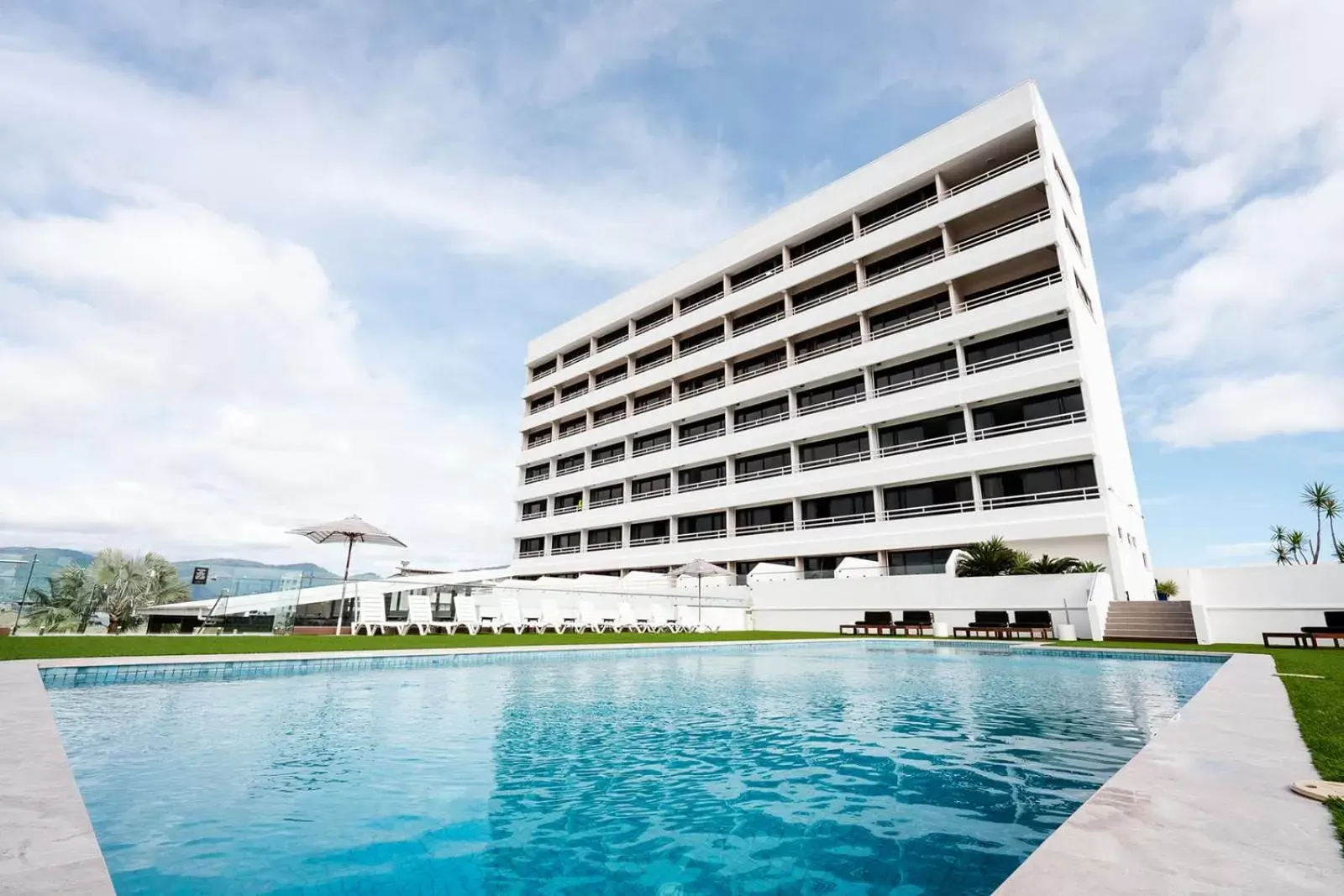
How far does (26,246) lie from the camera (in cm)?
1251

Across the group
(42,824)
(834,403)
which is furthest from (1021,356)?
(42,824)

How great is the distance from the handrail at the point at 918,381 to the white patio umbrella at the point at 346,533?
68.1ft

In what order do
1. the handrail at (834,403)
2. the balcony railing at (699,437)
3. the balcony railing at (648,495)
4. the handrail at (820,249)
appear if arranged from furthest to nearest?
the balcony railing at (648,495)
the balcony railing at (699,437)
the handrail at (820,249)
the handrail at (834,403)

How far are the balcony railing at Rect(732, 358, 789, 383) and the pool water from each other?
24161 millimetres

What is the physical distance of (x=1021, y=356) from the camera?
76.0 feet

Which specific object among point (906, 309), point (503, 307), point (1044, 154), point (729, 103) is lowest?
point (503, 307)

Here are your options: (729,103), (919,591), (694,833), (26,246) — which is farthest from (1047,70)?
(26,246)

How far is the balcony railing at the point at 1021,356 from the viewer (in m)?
22.2

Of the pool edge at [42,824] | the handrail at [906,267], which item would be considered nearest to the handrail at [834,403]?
the handrail at [906,267]

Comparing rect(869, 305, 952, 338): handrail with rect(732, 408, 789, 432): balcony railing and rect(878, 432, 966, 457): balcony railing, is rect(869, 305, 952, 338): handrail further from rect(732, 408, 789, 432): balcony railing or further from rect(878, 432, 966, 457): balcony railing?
rect(732, 408, 789, 432): balcony railing

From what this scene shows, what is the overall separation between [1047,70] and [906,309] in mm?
10596

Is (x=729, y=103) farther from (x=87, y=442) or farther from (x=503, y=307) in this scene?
(x=87, y=442)

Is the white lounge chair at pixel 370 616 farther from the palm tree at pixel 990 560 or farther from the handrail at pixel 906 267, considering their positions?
the handrail at pixel 906 267

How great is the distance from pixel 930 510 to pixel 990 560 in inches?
181
